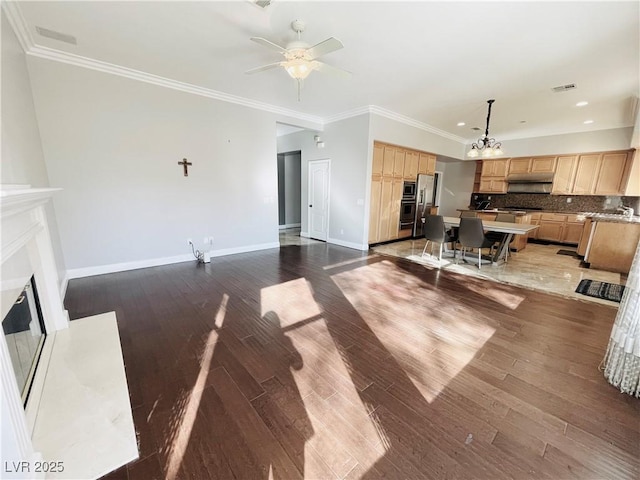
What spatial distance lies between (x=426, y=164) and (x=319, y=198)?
3.23 meters

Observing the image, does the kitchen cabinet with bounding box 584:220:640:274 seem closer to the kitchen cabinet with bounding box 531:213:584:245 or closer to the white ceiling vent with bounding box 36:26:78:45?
the kitchen cabinet with bounding box 531:213:584:245

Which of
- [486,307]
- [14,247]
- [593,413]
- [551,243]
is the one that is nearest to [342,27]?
[14,247]

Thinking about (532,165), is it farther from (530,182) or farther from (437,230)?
(437,230)

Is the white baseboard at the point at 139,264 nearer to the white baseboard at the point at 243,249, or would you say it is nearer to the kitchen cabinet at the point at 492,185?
the white baseboard at the point at 243,249

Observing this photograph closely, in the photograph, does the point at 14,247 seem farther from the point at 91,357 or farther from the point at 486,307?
the point at 486,307

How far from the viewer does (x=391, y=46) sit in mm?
3039

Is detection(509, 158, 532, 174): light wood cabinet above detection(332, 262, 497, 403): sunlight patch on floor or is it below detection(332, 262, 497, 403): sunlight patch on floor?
above

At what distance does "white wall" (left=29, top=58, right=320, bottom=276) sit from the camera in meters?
3.55

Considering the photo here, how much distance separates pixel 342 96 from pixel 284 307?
385 centimetres

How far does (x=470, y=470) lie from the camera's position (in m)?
1.32

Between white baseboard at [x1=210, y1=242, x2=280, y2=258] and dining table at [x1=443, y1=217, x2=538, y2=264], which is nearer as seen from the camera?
dining table at [x1=443, y1=217, x2=538, y2=264]

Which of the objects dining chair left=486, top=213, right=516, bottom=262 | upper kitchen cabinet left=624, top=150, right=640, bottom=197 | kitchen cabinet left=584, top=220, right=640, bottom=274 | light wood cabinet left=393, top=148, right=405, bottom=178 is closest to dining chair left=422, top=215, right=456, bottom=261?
dining chair left=486, top=213, right=516, bottom=262

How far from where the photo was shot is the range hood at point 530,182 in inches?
277

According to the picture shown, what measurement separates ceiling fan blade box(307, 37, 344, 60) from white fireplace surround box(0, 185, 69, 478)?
246 centimetres
